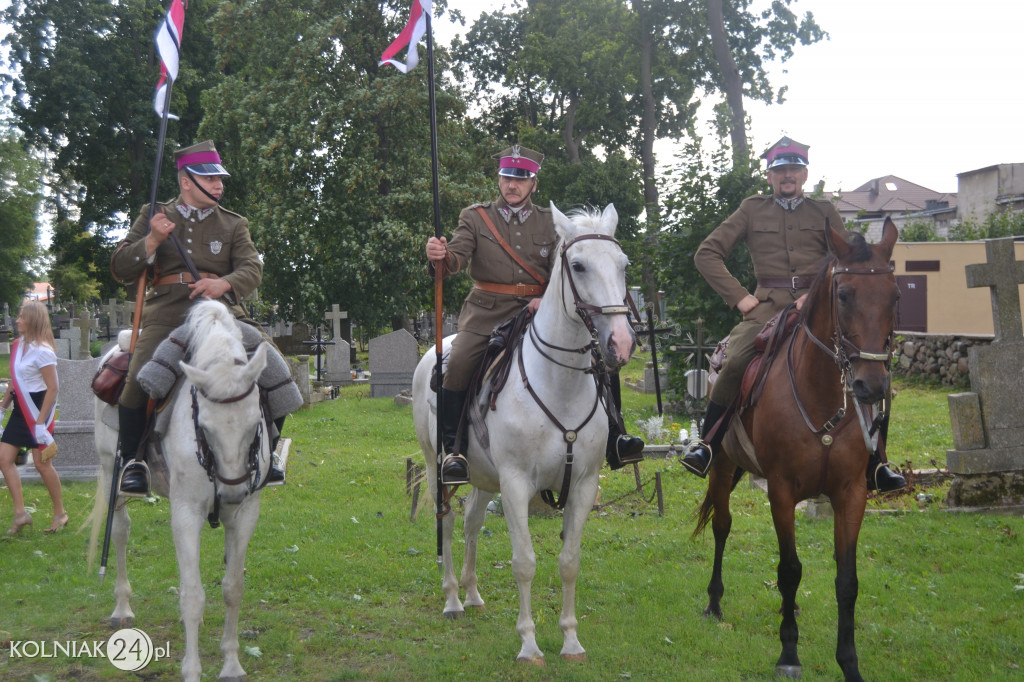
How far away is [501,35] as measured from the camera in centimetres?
4641

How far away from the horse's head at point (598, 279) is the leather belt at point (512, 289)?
1.01 meters

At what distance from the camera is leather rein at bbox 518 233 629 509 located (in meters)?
5.03

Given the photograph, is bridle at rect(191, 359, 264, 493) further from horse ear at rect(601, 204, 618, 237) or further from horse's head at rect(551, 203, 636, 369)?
horse ear at rect(601, 204, 618, 237)

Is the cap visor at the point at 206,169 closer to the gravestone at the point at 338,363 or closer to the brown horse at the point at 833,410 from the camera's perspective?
the brown horse at the point at 833,410

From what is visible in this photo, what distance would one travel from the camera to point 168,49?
251 inches

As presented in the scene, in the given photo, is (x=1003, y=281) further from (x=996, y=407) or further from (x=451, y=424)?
(x=451, y=424)

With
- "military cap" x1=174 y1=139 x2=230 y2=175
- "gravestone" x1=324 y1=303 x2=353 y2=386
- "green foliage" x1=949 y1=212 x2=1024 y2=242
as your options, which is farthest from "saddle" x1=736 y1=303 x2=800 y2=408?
"green foliage" x1=949 y1=212 x2=1024 y2=242

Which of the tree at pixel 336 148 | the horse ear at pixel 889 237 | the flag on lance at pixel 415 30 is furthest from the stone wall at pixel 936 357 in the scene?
the flag on lance at pixel 415 30

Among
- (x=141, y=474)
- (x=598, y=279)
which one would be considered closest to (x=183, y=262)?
(x=141, y=474)

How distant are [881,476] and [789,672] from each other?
4.52ft

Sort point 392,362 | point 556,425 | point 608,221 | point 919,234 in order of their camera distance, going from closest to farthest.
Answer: point 608,221 → point 556,425 → point 392,362 → point 919,234

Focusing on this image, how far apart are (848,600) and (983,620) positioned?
5.68 feet

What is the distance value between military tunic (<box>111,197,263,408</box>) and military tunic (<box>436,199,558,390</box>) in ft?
4.87

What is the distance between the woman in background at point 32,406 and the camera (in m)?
9.62
